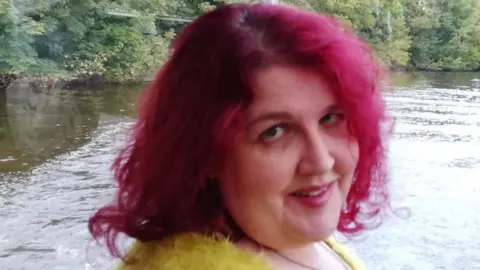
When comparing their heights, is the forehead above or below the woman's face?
above

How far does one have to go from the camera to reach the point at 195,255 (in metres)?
0.62

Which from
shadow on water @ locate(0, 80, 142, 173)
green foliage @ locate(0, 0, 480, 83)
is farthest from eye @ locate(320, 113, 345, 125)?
green foliage @ locate(0, 0, 480, 83)

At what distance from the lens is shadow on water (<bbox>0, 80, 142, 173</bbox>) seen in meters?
4.67

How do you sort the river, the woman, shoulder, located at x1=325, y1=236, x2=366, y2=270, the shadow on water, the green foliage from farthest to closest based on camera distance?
the green foliage → the shadow on water → the river → shoulder, located at x1=325, y1=236, x2=366, y2=270 → the woman

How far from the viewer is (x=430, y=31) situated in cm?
1110

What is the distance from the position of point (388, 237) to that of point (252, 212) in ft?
8.69

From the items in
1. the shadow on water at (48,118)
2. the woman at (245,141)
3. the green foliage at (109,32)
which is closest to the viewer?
the woman at (245,141)

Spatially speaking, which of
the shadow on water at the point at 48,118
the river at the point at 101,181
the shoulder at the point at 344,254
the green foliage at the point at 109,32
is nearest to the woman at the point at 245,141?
the shoulder at the point at 344,254

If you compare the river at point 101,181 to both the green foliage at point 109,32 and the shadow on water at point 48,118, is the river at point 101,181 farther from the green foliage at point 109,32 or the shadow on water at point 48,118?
the green foliage at point 109,32

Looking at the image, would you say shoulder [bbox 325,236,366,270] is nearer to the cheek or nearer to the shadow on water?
the cheek

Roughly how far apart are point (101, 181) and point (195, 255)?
341 centimetres

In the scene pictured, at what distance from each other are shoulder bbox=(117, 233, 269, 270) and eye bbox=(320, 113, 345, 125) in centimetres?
15

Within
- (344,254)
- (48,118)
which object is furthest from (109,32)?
(344,254)

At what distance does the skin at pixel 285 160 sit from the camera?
0.60 metres
